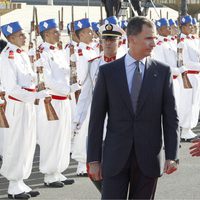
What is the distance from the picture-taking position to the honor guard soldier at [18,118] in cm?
814

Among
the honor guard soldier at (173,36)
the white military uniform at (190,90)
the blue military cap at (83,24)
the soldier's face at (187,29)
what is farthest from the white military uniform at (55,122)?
the soldier's face at (187,29)

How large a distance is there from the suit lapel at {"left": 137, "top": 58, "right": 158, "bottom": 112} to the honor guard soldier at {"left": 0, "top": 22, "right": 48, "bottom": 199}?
114 inches

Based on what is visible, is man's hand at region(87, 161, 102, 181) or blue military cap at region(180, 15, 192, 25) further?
blue military cap at region(180, 15, 192, 25)

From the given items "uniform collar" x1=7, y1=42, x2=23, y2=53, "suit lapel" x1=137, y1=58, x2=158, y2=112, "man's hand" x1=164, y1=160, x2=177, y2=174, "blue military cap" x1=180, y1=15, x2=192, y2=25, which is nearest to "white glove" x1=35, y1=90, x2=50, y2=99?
"uniform collar" x1=7, y1=42, x2=23, y2=53

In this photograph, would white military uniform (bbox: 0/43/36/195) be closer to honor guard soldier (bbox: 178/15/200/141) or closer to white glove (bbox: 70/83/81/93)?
white glove (bbox: 70/83/81/93)

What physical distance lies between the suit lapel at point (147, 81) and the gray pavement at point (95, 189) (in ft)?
9.56

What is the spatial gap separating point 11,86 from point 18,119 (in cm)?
43

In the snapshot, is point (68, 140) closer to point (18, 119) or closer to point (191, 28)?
point (18, 119)

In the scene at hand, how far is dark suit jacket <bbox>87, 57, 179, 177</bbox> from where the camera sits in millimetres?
5316

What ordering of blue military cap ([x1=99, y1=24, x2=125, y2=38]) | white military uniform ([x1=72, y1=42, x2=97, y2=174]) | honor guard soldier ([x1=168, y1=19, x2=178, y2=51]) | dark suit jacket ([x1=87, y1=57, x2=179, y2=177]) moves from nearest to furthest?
dark suit jacket ([x1=87, y1=57, x2=179, y2=177])
blue military cap ([x1=99, y1=24, x2=125, y2=38])
white military uniform ([x1=72, y1=42, x2=97, y2=174])
honor guard soldier ([x1=168, y1=19, x2=178, y2=51])

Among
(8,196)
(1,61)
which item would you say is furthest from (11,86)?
(8,196)

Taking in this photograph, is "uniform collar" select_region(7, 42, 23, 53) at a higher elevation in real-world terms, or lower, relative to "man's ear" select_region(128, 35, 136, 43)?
lower

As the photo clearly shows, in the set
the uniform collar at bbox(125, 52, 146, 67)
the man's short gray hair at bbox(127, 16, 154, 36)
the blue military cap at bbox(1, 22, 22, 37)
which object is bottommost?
the blue military cap at bbox(1, 22, 22, 37)

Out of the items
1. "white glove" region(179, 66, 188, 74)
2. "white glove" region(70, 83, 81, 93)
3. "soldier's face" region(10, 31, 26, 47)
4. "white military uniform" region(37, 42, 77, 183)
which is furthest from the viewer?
"white glove" region(179, 66, 188, 74)
